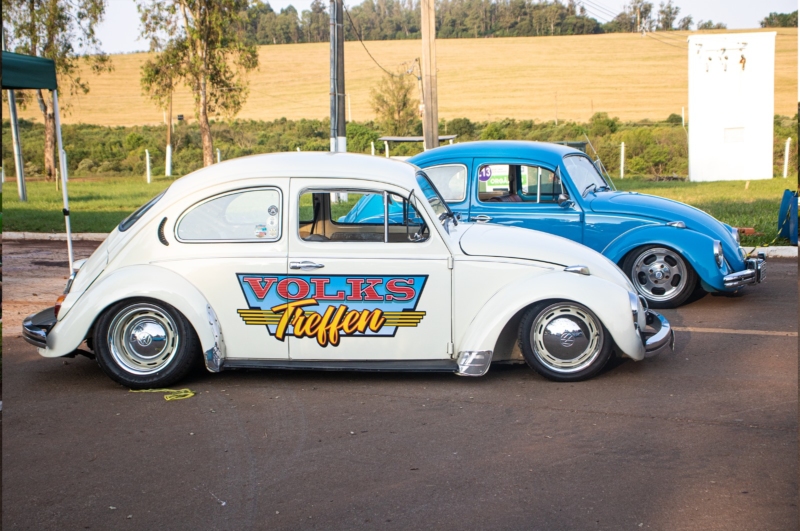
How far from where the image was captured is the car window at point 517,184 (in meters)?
9.05

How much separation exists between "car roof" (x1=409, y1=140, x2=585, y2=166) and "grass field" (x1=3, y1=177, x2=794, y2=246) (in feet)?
17.5

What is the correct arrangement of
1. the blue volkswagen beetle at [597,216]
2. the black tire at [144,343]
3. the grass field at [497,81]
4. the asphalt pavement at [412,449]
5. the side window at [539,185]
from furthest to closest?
the grass field at [497,81], the side window at [539,185], the blue volkswagen beetle at [597,216], the black tire at [144,343], the asphalt pavement at [412,449]

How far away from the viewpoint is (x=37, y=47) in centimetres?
3303

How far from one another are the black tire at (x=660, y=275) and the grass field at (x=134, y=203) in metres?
4.82

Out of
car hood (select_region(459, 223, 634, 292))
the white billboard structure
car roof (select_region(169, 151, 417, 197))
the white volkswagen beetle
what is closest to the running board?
the white volkswagen beetle

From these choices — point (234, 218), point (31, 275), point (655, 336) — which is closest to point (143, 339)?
point (234, 218)

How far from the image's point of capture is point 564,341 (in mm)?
5973

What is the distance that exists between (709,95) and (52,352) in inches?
1174

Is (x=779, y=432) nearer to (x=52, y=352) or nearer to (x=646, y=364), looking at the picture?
(x=646, y=364)

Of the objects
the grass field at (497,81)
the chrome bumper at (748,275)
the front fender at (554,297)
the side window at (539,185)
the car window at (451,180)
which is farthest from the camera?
the grass field at (497,81)

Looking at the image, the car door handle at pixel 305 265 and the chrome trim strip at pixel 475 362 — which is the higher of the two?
the car door handle at pixel 305 265

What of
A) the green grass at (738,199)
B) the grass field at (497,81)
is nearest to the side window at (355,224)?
the green grass at (738,199)

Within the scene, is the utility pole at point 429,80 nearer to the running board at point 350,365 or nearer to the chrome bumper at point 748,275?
the chrome bumper at point 748,275

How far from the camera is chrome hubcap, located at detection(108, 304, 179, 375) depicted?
19.6ft
